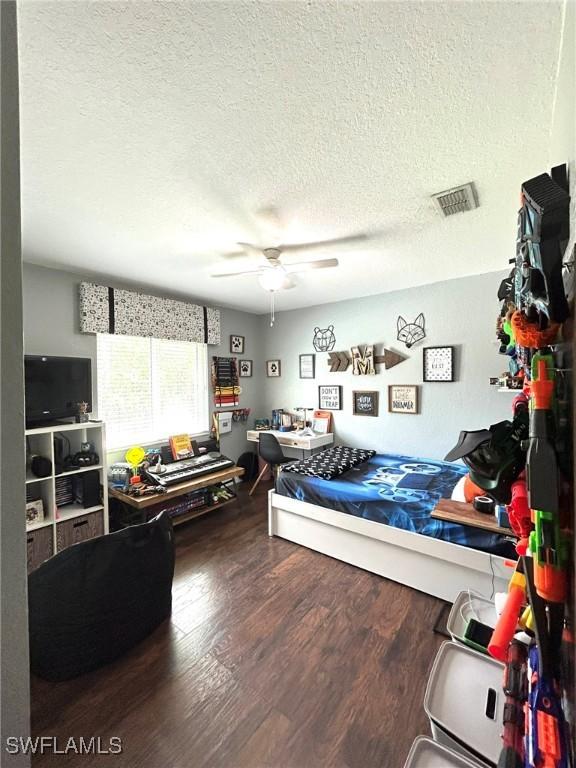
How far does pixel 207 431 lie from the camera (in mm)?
4043

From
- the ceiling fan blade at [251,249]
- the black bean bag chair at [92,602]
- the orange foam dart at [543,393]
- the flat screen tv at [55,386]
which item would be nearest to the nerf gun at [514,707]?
the orange foam dart at [543,393]

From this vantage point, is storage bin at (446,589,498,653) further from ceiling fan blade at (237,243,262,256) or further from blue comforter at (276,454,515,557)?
ceiling fan blade at (237,243,262,256)

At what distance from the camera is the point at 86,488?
101 inches

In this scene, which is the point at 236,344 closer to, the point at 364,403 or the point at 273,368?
the point at 273,368

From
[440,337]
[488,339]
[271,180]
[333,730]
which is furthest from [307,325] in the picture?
[333,730]

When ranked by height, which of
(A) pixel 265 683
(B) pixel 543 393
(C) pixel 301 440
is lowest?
(A) pixel 265 683

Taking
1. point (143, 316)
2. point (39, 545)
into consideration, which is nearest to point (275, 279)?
point (143, 316)

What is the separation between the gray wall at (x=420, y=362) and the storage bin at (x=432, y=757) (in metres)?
2.76

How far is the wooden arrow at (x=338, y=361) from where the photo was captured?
404 centimetres

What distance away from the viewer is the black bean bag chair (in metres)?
1.43

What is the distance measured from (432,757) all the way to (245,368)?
4.11 metres

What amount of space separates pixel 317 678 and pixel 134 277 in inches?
133

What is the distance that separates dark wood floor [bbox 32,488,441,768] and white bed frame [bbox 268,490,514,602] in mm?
121

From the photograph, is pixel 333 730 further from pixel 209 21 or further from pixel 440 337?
pixel 440 337
